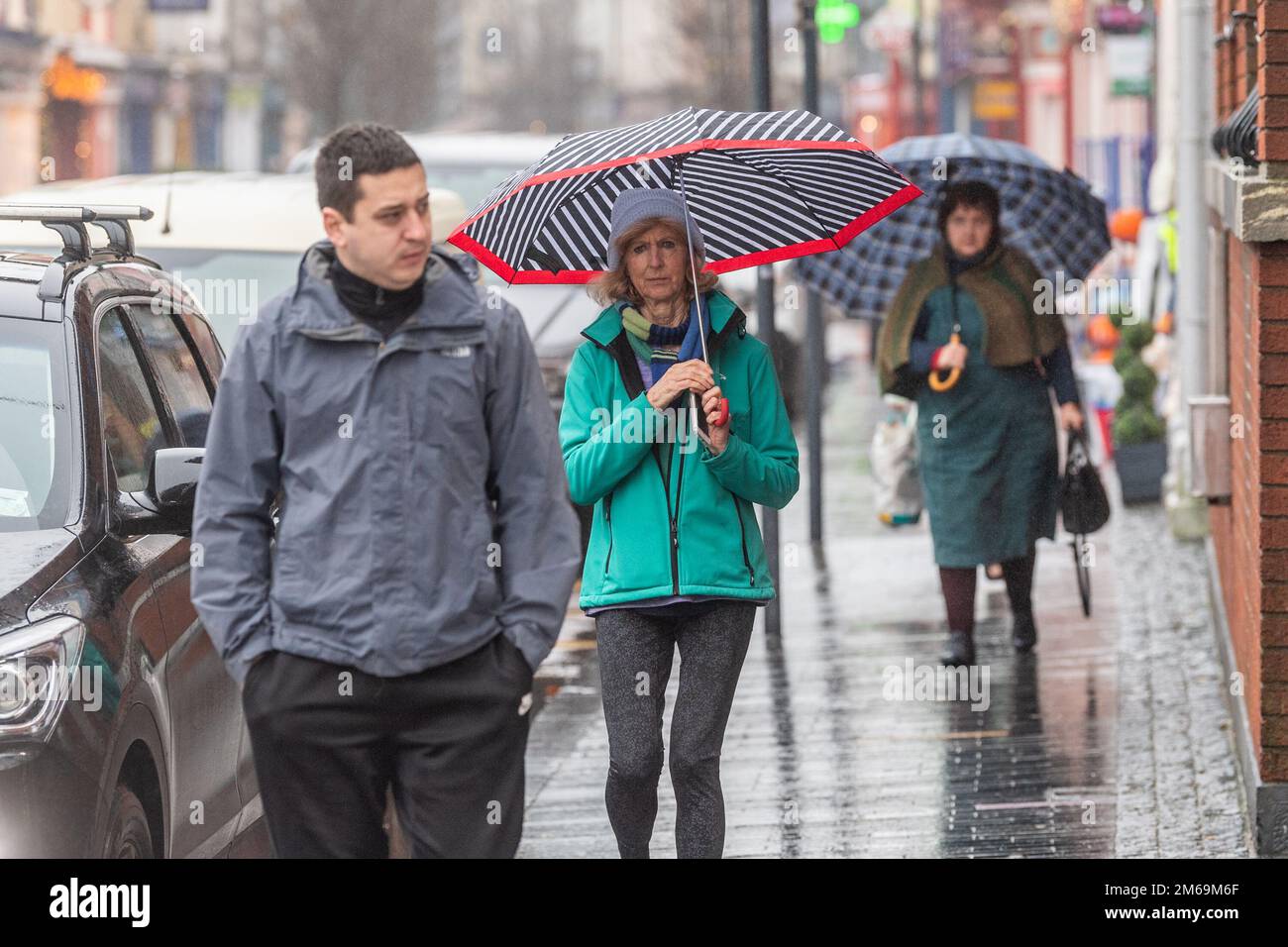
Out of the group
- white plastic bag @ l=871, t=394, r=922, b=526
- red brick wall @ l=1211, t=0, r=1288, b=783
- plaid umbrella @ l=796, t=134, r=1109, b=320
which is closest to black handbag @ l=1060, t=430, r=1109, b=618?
plaid umbrella @ l=796, t=134, r=1109, b=320

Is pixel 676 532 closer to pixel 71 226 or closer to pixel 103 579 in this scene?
pixel 103 579

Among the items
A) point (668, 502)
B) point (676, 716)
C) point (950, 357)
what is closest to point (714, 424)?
point (668, 502)

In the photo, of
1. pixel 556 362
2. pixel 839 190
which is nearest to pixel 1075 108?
pixel 556 362

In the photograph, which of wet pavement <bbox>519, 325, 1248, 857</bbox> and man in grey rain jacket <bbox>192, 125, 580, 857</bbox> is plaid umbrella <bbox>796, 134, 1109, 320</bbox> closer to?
wet pavement <bbox>519, 325, 1248, 857</bbox>

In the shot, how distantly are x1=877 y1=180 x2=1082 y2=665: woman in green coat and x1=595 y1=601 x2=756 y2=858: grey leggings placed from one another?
3.96m

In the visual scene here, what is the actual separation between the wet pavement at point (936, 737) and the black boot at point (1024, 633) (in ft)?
0.33

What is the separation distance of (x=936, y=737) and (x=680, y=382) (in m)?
3.36

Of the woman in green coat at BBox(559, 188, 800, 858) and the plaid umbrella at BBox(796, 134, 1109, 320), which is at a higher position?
the plaid umbrella at BBox(796, 134, 1109, 320)

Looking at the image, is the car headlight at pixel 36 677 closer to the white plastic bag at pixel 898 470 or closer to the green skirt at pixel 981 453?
the green skirt at pixel 981 453

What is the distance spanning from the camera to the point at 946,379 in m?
9.45

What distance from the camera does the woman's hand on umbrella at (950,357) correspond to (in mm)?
9336

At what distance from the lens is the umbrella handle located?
370 inches

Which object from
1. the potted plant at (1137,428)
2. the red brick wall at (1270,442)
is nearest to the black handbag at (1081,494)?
the red brick wall at (1270,442)
